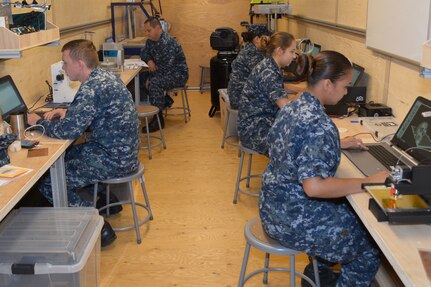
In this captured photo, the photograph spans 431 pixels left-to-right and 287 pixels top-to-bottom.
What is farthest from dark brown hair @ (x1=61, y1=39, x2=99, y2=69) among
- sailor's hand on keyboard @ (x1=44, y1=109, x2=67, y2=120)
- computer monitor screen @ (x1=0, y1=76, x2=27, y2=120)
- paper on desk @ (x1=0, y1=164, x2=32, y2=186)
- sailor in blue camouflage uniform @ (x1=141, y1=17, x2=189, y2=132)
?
sailor in blue camouflage uniform @ (x1=141, y1=17, x2=189, y2=132)

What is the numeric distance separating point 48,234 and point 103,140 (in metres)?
0.90

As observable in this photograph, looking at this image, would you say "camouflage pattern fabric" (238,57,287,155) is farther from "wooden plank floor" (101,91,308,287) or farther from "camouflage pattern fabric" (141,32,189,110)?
"camouflage pattern fabric" (141,32,189,110)

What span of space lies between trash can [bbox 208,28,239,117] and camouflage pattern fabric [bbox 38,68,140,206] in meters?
3.25

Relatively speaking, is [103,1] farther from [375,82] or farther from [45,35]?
[375,82]

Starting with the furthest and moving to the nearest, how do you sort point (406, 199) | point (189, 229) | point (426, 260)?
1. point (189, 229)
2. point (406, 199)
3. point (426, 260)

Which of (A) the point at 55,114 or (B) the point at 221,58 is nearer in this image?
(A) the point at 55,114

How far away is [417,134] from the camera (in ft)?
7.80

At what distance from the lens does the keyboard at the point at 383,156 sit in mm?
2227

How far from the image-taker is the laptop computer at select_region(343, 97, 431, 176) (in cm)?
223

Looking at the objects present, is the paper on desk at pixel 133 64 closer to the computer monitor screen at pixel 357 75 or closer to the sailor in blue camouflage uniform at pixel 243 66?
the sailor in blue camouflage uniform at pixel 243 66

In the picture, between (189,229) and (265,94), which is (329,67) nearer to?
(265,94)

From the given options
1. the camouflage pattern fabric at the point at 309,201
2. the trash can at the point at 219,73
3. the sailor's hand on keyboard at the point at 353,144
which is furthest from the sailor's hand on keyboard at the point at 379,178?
the trash can at the point at 219,73

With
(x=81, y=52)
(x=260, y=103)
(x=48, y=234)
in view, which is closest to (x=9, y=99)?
(x=81, y=52)

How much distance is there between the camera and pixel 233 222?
347 centimetres
